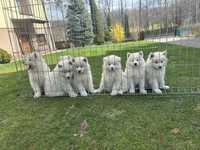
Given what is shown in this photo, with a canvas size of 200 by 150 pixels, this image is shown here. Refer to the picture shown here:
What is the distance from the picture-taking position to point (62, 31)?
414cm

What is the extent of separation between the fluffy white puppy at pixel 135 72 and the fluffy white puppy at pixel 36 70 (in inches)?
66.7

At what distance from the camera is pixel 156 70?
3.84 metres

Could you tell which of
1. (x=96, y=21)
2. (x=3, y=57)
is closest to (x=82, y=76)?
(x=96, y=21)

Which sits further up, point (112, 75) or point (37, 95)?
point (112, 75)

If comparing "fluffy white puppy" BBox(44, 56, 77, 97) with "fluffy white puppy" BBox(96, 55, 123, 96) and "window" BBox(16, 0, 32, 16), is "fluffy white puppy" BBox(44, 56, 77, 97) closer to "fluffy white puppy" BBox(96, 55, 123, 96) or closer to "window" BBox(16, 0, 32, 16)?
"fluffy white puppy" BBox(96, 55, 123, 96)

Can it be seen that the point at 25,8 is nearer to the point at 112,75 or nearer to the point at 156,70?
the point at 112,75

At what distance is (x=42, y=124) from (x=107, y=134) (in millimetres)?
1114

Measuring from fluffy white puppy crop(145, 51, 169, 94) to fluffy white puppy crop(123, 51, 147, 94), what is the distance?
0.13 meters

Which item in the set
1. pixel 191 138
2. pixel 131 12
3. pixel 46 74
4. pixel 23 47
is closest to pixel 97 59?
pixel 23 47

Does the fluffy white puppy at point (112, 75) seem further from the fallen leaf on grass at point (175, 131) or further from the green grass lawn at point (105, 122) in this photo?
the fallen leaf on grass at point (175, 131)

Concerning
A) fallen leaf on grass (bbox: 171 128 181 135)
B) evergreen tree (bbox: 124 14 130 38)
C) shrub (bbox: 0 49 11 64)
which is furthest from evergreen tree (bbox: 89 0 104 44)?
shrub (bbox: 0 49 11 64)

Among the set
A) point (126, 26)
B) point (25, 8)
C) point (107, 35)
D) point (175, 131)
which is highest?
point (25, 8)

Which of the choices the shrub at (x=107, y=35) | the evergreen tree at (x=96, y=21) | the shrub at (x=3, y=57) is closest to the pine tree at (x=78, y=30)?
the evergreen tree at (x=96, y=21)

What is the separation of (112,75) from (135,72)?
432 mm
